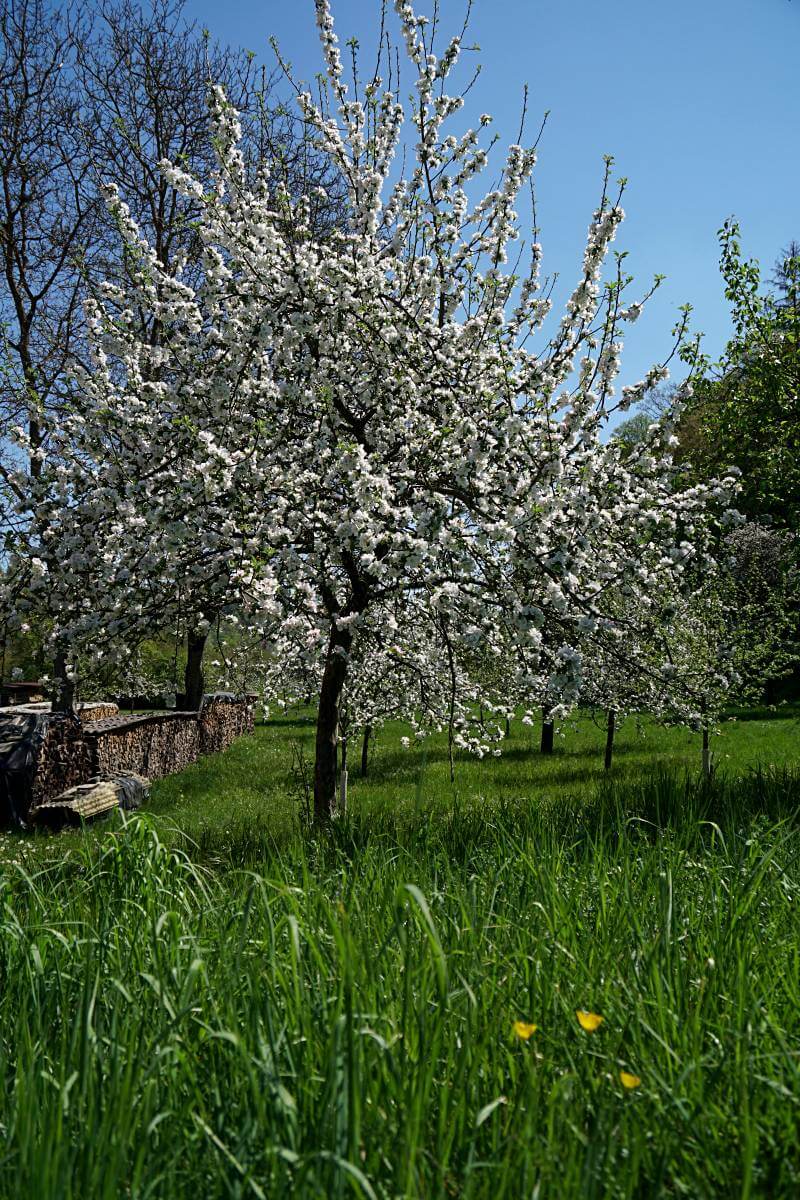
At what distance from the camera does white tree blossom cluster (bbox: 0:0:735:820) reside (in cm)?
621

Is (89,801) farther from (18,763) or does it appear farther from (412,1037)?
(412,1037)

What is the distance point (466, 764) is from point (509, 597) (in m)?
12.1

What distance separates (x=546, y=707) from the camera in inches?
512

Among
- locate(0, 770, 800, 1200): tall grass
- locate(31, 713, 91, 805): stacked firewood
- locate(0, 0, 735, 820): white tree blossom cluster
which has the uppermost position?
locate(0, 0, 735, 820): white tree blossom cluster

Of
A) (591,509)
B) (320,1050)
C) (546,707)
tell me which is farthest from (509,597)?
(546,707)

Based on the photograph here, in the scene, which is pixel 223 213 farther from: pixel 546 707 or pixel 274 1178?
pixel 546 707

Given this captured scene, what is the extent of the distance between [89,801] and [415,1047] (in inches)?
424

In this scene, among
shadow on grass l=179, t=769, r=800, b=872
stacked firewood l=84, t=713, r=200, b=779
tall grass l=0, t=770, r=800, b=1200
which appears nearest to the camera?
tall grass l=0, t=770, r=800, b=1200

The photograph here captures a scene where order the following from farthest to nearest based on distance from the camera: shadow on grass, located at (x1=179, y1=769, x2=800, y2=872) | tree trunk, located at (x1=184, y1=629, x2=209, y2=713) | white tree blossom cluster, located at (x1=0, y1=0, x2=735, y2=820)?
tree trunk, located at (x1=184, y1=629, x2=209, y2=713), white tree blossom cluster, located at (x1=0, y1=0, x2=735, y2=820), shadow on grass, located at (x1=179, y1=769, x2=800, y2=872)

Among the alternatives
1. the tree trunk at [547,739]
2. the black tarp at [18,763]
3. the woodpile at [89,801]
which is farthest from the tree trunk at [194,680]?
the tree trunk at [547,739]

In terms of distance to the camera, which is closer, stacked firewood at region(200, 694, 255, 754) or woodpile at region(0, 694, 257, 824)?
woodpile at region(0, 694, 257, 824)

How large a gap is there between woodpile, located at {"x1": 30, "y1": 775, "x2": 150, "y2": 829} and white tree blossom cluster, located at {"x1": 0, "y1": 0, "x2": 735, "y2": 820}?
4543 mm

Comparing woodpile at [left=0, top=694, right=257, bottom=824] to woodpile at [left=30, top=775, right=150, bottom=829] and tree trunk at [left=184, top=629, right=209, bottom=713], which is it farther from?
tree trunk at [left=184, top=629, right=209, bottom=713]

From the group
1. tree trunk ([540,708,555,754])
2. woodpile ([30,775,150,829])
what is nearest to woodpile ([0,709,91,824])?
woodpile ([30,775,150,829])
